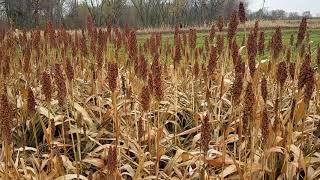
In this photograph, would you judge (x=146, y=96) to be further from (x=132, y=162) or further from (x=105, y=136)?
(x=105, y=136)

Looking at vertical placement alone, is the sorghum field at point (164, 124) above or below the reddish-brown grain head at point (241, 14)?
below

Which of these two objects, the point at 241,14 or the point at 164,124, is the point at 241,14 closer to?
the point at 241,14

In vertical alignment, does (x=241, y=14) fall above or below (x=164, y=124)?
above

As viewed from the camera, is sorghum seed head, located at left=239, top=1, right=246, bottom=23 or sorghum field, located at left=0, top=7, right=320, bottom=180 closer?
sorghum field, located at left=0, top=7, right=320, bottom=180

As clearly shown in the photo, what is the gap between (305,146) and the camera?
341 centimetres

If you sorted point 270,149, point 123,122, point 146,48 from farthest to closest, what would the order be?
point 146,48 → point 123,122 → point 270,149

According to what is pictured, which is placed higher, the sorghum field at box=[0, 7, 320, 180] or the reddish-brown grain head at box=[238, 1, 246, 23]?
the reddish-brown grain head at box=[238, 1, 246, 23]

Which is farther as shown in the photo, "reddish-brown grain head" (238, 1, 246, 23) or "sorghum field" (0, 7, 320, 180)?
"reddish-brown grain head" (238, 1, 246, 23)

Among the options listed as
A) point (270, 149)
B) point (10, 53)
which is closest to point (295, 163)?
point (270, 149)

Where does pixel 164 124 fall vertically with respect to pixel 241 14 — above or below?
below

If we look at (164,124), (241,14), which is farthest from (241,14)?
(164,124)

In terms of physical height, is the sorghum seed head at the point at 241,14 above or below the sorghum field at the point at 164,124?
above

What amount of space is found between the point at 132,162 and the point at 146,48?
10.7 feet

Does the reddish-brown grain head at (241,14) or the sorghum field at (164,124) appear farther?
the reddish-brown grain head at (241,14)
